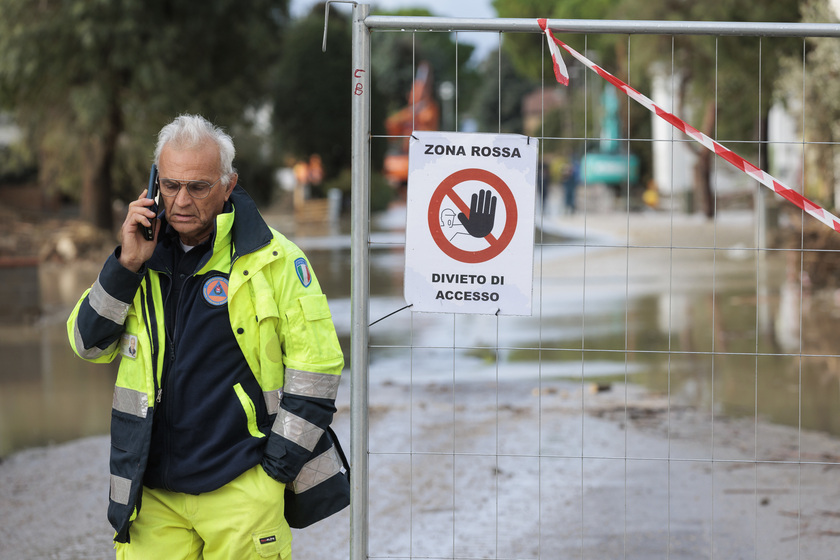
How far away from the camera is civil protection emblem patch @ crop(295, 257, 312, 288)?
271 centimetres

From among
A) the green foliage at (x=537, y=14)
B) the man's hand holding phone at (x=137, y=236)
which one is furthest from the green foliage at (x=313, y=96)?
the man's hand holding phone at (x=137, y=236)

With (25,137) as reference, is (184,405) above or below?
below

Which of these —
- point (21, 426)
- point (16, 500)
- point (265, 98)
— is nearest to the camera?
point (16, 500)

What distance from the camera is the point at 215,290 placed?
2646 mm

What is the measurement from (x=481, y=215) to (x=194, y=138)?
945mm

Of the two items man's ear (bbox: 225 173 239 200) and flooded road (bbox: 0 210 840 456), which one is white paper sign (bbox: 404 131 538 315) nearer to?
man's ear (bbox: 225 173 239 200)

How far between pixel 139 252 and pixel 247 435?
563 millimetres

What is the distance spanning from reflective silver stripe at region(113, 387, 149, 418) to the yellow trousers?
24cm

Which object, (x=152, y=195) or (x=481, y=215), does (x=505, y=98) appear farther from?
(x=152, y=195)

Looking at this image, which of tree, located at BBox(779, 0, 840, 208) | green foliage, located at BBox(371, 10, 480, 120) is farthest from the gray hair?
green foliage, located at BBox(371, 10, 480, 120)

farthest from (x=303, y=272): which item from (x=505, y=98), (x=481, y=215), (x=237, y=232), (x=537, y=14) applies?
(x=505, y=98)

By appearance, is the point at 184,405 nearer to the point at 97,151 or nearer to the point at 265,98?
the point at 97,151

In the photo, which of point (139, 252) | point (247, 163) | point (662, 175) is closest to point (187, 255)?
point (139, 252)

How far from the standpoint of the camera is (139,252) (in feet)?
8.45
